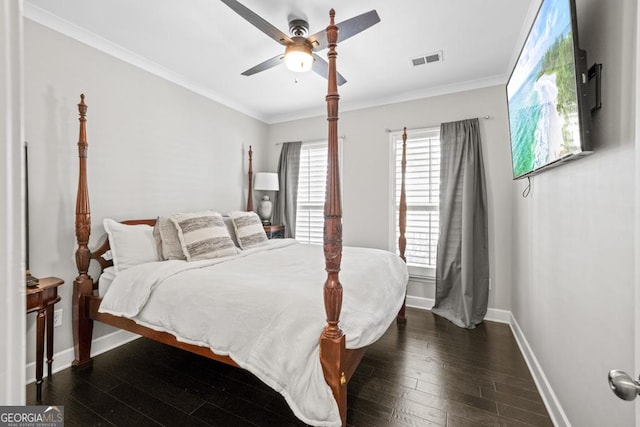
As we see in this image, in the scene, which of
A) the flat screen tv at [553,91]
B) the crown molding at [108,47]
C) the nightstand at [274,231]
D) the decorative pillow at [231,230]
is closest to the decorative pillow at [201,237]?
the decorative pillow at [231,230]

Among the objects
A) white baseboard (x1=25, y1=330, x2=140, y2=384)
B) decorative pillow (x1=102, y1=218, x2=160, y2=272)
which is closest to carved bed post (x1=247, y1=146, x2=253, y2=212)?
decorative pillow (x1=102, y1=218, x2=160, y2=272)

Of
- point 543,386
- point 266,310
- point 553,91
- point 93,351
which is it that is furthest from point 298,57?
point 93,351

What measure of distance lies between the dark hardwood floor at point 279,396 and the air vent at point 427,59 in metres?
2.67

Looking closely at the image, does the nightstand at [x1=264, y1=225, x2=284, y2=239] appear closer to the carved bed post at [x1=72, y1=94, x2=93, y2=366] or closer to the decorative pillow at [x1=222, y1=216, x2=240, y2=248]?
the decorative pillow at [x1=222, y1=216, x2=240, y2=248]

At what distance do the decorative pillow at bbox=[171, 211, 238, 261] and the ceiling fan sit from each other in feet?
4.65

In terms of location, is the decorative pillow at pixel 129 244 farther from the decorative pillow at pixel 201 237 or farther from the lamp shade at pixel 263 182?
the lamp shade at pixel 263 182

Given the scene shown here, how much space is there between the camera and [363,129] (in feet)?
13.0

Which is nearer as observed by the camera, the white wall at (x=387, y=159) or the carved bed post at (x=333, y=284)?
the carved bed post at (x=333, y=284)

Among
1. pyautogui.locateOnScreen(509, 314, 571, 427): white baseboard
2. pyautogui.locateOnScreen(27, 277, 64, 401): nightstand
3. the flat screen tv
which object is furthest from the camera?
pyautogui.locateOnScreen(27, 277, 64, 401): nightstand

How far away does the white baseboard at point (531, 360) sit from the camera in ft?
5.53

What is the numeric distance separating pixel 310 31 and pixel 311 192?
2.30m

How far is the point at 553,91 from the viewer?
1.43m

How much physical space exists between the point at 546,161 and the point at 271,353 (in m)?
1.83

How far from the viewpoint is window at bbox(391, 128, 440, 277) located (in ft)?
11.6
